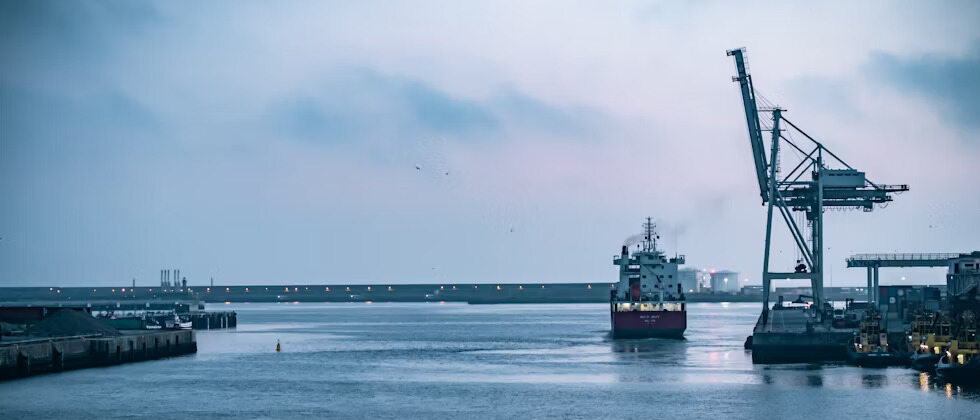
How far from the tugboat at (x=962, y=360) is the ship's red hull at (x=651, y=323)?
4203cm

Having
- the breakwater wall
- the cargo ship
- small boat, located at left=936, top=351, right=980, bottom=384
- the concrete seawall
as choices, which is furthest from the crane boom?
the breakwater wall

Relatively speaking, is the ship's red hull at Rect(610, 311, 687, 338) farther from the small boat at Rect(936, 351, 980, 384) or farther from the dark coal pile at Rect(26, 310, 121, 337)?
the dark coal pile at Rect(26, 310, 121, 337)

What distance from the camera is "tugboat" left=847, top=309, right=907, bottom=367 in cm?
7375

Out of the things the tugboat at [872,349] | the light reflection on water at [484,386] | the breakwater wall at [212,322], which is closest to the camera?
the light reflection on water at [484,386]

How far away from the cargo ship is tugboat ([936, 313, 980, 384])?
42263 millimetres

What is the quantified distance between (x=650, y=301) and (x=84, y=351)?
50.9 metres

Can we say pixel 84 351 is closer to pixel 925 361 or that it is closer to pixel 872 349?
pixel 872 349

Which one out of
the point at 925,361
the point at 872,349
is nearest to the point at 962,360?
the point at 925,361

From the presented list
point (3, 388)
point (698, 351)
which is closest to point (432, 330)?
point (698, 351)

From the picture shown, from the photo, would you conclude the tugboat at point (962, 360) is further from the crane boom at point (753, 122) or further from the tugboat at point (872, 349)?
the crane boom at point (753, 122)

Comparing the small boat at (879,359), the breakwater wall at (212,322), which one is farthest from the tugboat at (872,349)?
the breakwater wall at (212,322)

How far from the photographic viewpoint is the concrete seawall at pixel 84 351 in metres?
68.2

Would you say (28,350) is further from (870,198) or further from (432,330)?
(432,330)

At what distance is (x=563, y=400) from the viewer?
58.8 meters
